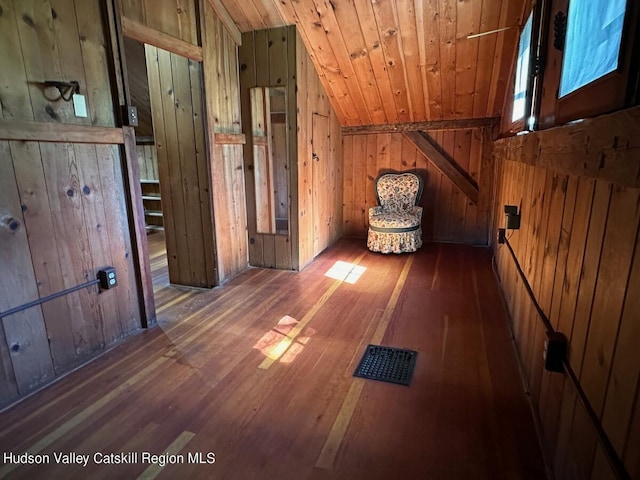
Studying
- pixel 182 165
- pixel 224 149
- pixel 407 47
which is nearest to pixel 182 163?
pixel 182 165

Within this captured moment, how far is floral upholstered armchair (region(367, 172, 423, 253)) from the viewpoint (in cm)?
427

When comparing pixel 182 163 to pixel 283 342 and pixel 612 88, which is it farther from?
pixel 612 88

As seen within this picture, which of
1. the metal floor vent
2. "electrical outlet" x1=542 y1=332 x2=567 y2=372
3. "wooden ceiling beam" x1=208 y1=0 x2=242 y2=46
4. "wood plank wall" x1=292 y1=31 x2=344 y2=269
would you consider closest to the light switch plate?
"wooden ceiling beam" x1=208 y1=0 x2=242 y2=46

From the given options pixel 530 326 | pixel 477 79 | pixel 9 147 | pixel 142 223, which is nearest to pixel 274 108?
pixel 477 79

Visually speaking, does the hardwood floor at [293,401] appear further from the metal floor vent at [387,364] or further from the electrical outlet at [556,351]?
the electrical outlet at [556,351]

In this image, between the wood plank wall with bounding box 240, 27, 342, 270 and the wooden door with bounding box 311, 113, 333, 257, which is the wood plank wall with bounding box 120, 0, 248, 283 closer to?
the wood plank wall with bounding box 240, 27, 342, 270

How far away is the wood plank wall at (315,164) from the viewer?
359 cm

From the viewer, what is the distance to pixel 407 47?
10.8 ft

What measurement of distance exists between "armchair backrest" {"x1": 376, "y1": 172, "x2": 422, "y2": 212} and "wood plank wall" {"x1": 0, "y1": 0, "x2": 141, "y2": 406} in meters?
3.09

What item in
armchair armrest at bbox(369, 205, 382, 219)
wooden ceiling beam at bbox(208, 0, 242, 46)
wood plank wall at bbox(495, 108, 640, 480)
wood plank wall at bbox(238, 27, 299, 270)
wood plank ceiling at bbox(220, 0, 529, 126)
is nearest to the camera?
wood plank wall at bbox(495, 108, 640, 480)

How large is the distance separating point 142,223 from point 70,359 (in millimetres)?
907

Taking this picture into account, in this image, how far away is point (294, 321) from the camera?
2.69m

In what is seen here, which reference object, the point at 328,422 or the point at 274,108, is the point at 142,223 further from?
the point at 274,108

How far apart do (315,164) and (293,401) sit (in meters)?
2.75
